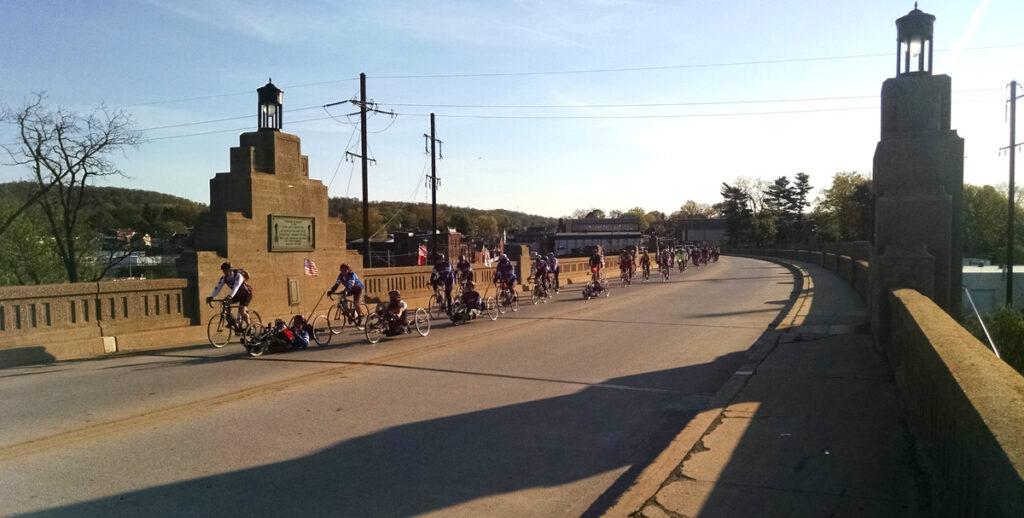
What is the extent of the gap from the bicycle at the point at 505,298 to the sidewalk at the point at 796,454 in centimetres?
1120

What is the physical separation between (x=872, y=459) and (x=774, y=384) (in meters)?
3.28

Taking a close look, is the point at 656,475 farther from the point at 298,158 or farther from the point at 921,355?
the point at 298,158

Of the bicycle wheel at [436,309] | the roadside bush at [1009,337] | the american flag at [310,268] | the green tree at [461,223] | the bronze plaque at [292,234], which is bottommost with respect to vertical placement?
the roadside bush at [1009,337]

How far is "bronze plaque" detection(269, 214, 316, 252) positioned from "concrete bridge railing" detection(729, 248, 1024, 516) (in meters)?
13.8

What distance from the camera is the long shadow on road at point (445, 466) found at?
16.8 ft

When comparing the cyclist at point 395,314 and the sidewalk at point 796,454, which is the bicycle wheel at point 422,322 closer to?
the cyclist at point 395,314

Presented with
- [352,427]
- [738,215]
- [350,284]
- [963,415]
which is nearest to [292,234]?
[350,284]

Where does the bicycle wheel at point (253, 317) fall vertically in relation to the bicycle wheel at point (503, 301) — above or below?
above

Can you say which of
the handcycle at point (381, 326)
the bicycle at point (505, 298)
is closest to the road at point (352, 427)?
the handcycle at point (381, 326)

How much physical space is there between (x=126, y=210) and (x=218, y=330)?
63.3 meters

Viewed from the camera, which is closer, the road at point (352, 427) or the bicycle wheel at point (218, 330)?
the road at point (352, 427)

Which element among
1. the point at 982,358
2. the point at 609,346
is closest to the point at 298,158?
the point at 609,346

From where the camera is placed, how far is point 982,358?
4.73m

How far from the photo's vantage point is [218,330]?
14312mm
